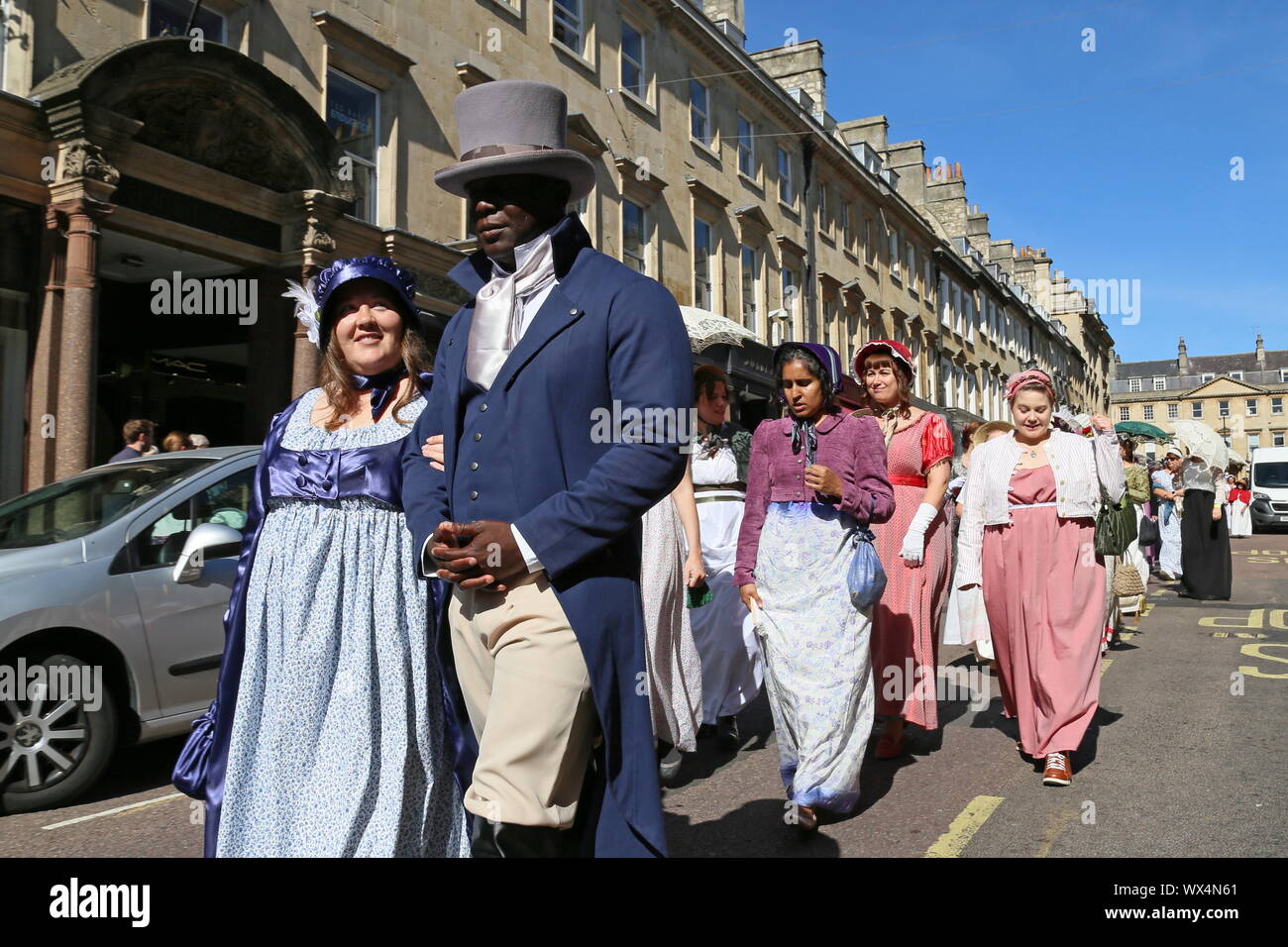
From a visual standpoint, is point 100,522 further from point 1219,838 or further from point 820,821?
point 1219,838

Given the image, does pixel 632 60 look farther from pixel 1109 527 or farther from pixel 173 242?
pixel 1109 527

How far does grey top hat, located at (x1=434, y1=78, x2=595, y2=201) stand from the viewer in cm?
230

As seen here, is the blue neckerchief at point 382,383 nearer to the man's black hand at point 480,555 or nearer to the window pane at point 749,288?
the man's black hand at point 480,555

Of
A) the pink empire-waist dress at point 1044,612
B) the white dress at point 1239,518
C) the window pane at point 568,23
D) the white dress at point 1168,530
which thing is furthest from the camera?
the white dress at point 1239,518

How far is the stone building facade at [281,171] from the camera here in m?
10.3

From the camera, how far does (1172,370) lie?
4560 inches

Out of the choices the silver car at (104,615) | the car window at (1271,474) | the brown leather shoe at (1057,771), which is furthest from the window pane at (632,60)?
the car window at (1271,474)

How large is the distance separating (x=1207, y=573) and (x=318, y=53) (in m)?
13.1

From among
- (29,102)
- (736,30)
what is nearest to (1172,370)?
(736,30)

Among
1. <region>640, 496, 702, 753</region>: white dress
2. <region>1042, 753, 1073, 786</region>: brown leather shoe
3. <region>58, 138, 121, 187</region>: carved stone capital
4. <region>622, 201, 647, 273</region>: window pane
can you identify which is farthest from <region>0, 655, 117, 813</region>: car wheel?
<region>622, 201, 647, 273</region>: window pane

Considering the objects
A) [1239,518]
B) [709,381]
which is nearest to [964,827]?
[709,381]

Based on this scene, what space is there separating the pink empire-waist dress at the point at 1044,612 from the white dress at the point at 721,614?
134 cm

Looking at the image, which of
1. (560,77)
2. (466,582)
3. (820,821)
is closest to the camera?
(466,582)

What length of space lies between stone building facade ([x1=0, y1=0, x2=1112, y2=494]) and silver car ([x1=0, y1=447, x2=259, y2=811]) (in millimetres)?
5680
